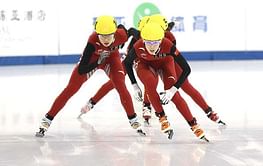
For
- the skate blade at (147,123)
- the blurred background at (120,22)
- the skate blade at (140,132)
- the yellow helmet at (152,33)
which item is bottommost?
the skate blade at (147,123)

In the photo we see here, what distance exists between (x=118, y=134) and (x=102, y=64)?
684 mm

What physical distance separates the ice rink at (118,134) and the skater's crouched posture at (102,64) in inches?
9.6

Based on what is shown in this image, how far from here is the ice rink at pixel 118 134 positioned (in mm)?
4852

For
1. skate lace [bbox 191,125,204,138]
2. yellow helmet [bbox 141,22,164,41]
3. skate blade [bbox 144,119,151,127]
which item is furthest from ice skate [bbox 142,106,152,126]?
yellow helmet [bbox 141,22,164,41]

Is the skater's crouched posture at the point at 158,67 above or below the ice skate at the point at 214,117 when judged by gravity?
above

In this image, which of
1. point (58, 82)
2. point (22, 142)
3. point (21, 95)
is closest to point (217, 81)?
point (58, 82)

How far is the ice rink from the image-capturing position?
15.9ft

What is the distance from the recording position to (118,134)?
5840 millimetres

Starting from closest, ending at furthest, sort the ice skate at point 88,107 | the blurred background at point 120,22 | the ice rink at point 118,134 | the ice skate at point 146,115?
the ice rink at point 118,134 → the ice skate at point 146,115 → the ice skate at point 88,107 → the blurred background at point 120,22

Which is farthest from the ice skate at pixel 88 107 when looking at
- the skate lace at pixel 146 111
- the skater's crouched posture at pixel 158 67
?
the skater's crouched posture at pixel 158 67

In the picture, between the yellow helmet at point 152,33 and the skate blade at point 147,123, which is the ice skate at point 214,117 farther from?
the yellow helmet at point 152,33

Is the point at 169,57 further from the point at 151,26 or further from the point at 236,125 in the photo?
the point at 236,125

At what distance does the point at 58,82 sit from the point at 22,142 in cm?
407

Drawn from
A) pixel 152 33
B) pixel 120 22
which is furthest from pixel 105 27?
pixel 120 22
